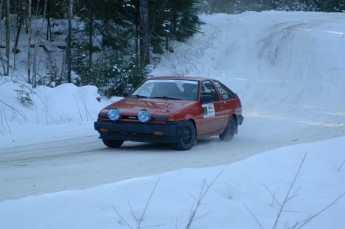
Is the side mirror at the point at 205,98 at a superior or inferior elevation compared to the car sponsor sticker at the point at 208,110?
superior

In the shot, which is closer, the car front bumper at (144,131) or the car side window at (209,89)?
the car front bumper at (144,131)

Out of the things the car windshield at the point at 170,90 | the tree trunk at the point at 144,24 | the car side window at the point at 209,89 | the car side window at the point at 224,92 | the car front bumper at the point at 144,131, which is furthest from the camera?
the tree trunk at the point at 144,24

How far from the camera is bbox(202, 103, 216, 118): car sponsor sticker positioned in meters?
11.5

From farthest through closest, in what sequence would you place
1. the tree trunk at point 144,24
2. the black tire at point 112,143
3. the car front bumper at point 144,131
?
the tree trunk at point 144,24, the black tire at point 112,143, the car front bumper at point 144,131

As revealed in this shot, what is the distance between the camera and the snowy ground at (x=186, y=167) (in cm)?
547

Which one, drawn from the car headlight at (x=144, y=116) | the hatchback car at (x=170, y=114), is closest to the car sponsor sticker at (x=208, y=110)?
the hatchback car at (x=170, y=114)

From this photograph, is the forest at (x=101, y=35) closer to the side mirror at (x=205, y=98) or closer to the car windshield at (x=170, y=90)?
the car windshield at (x=170, y=90)

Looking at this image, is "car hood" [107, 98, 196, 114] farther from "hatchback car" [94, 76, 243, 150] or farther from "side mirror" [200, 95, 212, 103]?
"side mirror" [200, 95, 212, 103]

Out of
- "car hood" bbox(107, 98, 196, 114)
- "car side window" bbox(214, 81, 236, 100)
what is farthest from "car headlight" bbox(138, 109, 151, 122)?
"car side window" bbox(214, 81, 236, 100)

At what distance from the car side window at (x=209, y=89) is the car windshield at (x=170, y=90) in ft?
0.72

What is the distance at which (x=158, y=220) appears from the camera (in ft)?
17.6

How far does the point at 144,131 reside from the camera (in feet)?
34.2

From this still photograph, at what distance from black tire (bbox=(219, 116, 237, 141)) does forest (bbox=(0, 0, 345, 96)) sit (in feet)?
23.1

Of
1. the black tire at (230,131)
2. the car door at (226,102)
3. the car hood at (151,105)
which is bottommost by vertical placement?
the black tire at (230,131)
